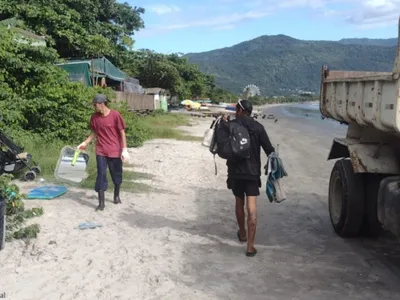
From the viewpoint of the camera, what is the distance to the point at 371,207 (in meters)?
5.86

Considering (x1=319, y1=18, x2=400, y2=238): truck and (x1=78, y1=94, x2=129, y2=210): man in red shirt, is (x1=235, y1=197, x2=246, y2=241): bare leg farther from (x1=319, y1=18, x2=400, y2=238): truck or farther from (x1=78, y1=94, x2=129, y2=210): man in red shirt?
(x1=78, y1=94, x2=129, y2=210): man in red shirt

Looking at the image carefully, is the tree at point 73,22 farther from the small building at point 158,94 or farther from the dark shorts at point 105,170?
the dark shorts at point 105,170

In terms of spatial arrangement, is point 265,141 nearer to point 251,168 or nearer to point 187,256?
point 251,168

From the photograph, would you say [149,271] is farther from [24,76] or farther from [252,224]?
[24,76]

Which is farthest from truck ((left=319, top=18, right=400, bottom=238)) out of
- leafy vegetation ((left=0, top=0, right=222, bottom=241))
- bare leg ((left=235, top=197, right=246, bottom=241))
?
leafy vegetation ((left=0, top=0, right=222, bottom=241))

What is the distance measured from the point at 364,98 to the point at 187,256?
257 cm

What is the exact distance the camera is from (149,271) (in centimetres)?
481

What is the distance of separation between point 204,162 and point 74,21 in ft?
47.5

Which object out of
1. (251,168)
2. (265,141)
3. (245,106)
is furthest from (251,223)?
(245,106)

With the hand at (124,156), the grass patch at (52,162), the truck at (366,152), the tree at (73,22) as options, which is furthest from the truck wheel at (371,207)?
the tree at (73,22)

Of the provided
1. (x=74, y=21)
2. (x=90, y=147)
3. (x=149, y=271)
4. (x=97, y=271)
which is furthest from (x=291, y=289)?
(x=74, y=21)

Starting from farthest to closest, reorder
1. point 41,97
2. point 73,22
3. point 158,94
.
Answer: point 158,94 < point 73,22 < point 41,97

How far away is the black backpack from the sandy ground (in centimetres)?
114

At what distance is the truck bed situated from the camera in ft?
13.9
